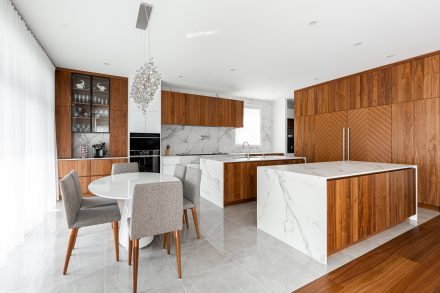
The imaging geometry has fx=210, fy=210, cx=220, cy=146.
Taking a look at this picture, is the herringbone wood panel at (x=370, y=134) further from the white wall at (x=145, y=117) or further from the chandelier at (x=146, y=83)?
the white wall at (x=145, y=117)

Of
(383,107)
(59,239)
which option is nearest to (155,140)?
(59,239)

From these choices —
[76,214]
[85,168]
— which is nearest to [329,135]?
[76,214]

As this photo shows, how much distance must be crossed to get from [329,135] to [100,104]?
5.46 metres

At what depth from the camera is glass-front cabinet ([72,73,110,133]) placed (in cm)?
449

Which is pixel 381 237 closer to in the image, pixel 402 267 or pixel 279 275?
pixel 402 267

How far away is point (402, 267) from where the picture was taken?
200cm

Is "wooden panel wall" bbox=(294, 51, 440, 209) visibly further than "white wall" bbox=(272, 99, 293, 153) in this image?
No

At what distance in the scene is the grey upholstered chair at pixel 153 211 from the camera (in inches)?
65.9

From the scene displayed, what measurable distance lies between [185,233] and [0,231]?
186cm

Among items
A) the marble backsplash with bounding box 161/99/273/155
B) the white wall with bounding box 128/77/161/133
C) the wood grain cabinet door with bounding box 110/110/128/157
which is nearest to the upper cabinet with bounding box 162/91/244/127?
the white wall with bounding box 128/77/161/133

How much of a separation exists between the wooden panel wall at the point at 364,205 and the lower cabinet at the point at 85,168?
13.7ft

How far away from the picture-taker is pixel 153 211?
69.1 inches

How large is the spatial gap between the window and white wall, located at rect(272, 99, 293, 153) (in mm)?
635

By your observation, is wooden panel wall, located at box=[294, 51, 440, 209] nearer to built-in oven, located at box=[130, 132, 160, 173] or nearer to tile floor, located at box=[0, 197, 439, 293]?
tile floor, located at box=[0, 197, 439, 293]
